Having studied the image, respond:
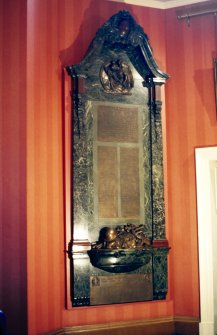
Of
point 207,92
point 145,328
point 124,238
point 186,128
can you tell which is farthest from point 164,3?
point 145,328

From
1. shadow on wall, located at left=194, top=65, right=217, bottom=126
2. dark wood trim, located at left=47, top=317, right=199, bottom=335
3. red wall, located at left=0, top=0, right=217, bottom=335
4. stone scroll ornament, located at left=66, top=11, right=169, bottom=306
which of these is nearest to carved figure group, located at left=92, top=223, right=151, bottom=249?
stone scroll ornament, located at left=66, top=11, right=169, bottom=306

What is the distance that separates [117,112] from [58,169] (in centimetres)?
88

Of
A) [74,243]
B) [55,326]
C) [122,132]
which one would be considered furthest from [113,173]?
[55,326]

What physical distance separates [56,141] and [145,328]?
2094mm

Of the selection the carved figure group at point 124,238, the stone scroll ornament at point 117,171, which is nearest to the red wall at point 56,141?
the stone scroll ornament at point 117,171

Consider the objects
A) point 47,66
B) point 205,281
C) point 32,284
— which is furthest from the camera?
point 205,281

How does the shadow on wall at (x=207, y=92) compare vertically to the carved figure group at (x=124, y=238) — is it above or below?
above

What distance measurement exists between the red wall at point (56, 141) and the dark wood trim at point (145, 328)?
64 millimetres

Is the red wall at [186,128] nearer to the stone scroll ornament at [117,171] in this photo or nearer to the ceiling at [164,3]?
the ceiling at [164,3]

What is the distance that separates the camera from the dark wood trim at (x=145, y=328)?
501cm

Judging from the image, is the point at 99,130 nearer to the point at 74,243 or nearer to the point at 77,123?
the point at 77,123

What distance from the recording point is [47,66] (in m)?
5.05

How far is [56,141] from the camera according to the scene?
506 centimetres

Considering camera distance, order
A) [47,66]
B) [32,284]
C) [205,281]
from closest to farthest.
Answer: [32,284]
[47,66]
[205,281]
